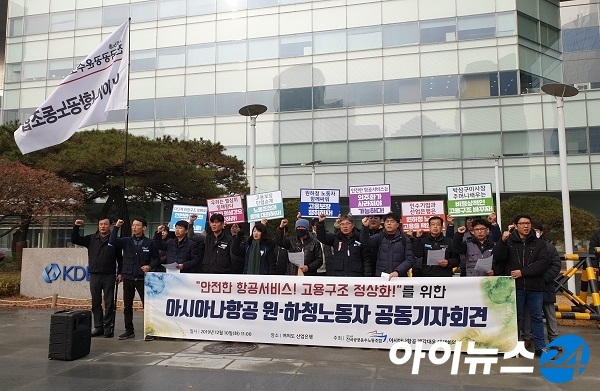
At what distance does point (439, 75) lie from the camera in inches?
1254

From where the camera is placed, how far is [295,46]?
→ 112 ft

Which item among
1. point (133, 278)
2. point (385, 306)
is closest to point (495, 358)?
point (385, 306)

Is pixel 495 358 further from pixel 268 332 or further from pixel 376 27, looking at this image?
pixel 376 27

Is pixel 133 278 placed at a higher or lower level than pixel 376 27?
lower

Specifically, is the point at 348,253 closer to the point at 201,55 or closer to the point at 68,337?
the point at 68,337

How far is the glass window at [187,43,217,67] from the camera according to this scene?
1403 inches

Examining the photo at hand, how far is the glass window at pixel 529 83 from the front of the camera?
31.1 m

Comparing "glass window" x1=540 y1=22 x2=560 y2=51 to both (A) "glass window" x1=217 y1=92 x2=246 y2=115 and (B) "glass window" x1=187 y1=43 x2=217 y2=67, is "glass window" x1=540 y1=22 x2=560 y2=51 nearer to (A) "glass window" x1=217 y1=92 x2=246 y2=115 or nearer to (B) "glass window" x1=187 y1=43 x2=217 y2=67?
(A) "glass window" x1=217 y1=92 x2=246 y2=115

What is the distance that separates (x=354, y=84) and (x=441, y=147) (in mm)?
7482

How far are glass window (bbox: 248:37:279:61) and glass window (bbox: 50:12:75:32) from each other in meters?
15.3

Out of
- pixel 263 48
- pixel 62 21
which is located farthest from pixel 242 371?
pixel 62 21

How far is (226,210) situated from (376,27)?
25.7 metres

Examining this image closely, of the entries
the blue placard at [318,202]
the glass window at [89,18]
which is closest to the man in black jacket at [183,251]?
the blue placard at [318,202]
